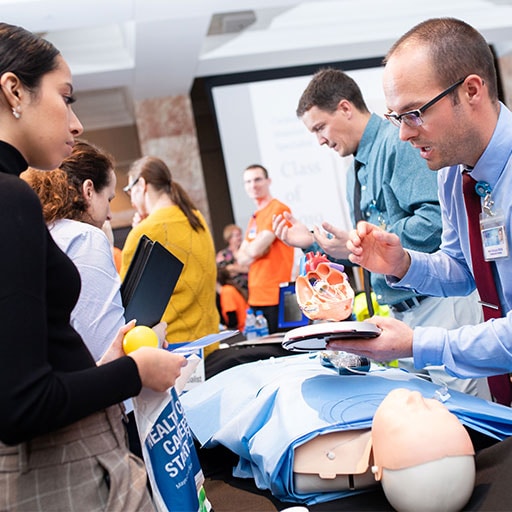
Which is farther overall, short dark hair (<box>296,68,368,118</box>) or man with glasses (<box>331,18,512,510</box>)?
short dark hair (<box>296,68,368,118</box>)

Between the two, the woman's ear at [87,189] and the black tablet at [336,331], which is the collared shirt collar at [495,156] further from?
the woman's ear at [87,189]

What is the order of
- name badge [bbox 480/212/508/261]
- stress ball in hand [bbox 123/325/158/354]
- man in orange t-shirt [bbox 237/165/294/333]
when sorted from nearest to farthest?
stress ball in hand [bbox 123/325/158/354] → name badge [bbox 480/212/508/261] → man in orange t-shirt [bbox 237/165/294/333]

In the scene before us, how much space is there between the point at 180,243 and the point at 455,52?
5.17 feet

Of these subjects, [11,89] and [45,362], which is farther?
[11,89]

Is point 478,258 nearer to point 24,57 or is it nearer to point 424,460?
point 424,460

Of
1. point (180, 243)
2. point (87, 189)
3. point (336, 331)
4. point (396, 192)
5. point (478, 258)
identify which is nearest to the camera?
point (336, 331)

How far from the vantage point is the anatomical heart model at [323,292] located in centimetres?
164

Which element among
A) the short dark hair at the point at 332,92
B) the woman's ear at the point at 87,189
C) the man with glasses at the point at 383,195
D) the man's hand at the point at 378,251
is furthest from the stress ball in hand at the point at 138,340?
the short dark hair at the point at 332,92

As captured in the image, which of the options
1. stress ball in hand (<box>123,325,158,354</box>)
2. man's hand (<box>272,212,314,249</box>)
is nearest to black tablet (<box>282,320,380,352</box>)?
stress ball in hand (<box>123,325,158,354</box>)

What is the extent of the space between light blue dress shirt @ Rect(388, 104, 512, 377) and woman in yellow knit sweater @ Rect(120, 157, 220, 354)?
1158mm

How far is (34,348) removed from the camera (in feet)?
2.97

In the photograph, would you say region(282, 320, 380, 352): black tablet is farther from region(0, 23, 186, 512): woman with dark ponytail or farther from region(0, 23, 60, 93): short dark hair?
region(0, 23, 60, 93): short dark hair

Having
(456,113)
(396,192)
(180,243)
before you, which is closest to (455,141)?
(456,113)

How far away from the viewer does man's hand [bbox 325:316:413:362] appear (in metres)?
1.39
